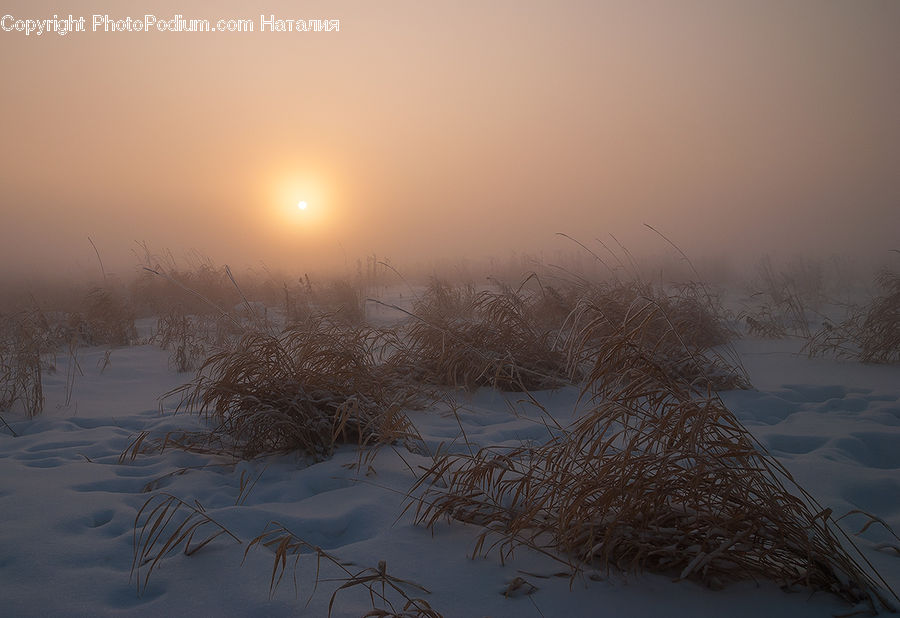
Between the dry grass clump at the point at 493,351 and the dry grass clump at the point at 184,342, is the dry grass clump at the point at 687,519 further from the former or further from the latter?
the dry grass clump at the point at 184,342

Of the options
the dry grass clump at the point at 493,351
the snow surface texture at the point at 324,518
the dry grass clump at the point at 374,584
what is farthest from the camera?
the dry grass clump at the point at 493,351

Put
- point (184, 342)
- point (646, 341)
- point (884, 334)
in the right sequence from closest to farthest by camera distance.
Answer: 1. point (646, 341)
2. point (884, 334)
3. point (184, 342)

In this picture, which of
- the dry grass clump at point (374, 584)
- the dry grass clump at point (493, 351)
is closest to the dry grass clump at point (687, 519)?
the dry grass clump at point (374, 584)

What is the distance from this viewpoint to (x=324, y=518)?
72.8 inches

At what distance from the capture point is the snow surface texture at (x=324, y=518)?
1381 millimetres

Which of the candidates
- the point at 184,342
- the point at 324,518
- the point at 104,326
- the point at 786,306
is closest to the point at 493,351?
the point at 324,518

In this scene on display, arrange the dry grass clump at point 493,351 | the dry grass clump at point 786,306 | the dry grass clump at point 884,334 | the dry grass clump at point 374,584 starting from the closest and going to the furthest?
the dry grass clump at point 374,584 → the dry grass clump at point 493,351 → the dry grass clump at point 884,334 → the dry grass clump at point 786,306

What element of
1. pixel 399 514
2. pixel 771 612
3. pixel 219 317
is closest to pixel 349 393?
pixel 399 514

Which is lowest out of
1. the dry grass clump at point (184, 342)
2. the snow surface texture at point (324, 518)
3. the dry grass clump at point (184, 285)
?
the snow surface texture at point (324, 518)

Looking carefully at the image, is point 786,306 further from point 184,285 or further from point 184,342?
point 184,285

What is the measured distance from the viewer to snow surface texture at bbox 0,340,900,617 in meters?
1.38

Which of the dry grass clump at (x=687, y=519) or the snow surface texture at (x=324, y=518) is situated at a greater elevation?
the dry grass clump at (x=687, y=519)

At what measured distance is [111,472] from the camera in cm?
225

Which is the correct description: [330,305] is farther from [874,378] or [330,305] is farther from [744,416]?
[874,378]
